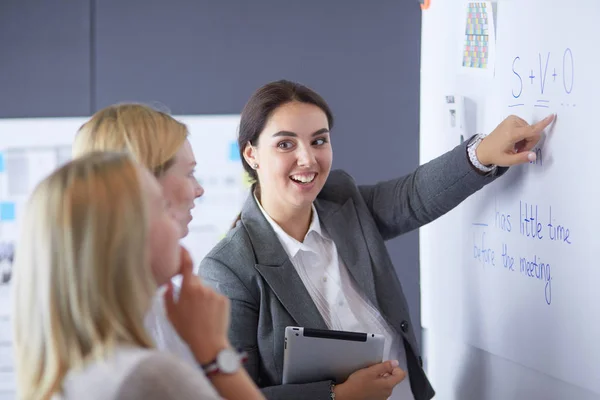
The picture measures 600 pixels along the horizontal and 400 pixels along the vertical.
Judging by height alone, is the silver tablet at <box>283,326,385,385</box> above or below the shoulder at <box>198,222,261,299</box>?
below

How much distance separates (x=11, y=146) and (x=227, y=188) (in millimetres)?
839

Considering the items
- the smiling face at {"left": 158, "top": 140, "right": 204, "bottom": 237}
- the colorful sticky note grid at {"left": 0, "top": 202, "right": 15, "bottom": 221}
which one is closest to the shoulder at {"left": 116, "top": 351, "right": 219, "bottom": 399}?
the smiling face at {"left": 158, "top": 140, "right": 204, "bottom": 237}

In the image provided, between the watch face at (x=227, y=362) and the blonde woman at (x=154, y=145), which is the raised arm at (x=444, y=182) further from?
the watch face at (x=227, y=362)

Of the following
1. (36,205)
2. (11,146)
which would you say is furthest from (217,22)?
(36,205)

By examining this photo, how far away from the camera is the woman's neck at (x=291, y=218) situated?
2.13 meters

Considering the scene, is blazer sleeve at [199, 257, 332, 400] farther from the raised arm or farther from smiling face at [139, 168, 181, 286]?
smiling face at [139, 168, 181, 286]

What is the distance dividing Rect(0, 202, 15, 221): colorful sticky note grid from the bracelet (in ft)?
6.08

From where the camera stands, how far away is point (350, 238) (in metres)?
2.17

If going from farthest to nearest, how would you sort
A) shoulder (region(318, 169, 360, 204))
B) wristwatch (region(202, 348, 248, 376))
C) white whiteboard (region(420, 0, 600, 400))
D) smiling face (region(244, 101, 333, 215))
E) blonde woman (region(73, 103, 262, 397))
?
shoulder (region(318, 169, 360, 204))
smiling face (region(244, 101, 333, 215))
white whiteboard (region(420, 0, 600, 400))
blonde woman (region(73, 103, 262, 397))
wristwatch (region(202, 348, 248, 376))

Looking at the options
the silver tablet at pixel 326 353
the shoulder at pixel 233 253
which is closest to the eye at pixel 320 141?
the shoulder at pixel 233 253

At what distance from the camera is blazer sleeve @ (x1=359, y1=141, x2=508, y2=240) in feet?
6.65

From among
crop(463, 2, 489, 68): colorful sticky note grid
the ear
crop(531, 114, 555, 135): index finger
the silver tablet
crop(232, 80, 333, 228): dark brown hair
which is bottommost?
the silver tablet

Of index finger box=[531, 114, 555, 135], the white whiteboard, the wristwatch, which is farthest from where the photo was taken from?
index finger box=[531, 114, 555, 135]

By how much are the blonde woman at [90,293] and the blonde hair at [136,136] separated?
0.38 metres
